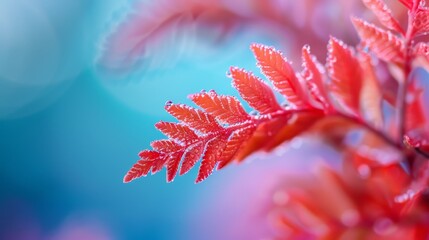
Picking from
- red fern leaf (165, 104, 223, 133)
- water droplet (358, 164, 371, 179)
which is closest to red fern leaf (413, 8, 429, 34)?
red fern leaf (165, 104, 223, 133)

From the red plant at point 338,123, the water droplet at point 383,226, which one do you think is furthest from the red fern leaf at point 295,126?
the water droplet at point 383,226

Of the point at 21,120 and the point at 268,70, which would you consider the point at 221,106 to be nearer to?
the point at 268,70

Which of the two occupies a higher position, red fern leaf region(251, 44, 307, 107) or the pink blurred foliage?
the pink blurred foliage

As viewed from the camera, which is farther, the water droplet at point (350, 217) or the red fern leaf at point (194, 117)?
the water droplet at point (350, 217)

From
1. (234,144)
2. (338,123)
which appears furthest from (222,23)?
(234,144)

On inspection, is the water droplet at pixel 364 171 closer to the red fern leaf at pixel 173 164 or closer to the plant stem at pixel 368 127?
the plant stem at pixel 368 127

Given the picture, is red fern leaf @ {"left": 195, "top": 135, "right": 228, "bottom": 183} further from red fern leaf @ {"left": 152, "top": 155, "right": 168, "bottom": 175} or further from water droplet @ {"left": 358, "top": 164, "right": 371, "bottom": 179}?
water droplet @ {"left": 358, "top": 164, "right": 371, "bottom": 179}

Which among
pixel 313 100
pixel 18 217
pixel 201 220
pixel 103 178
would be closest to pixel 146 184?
pixel 103 178

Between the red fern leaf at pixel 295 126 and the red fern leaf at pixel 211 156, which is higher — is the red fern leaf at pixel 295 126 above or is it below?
below

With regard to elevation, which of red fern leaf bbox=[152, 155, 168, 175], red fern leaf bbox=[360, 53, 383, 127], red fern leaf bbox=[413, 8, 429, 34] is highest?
red fern leaf bbox=[152, 155, 168, 175]
